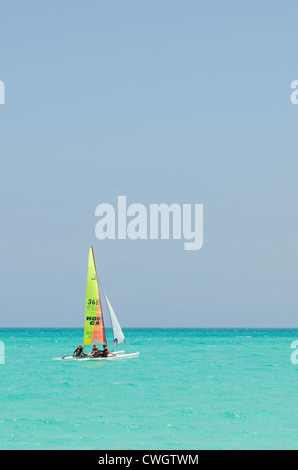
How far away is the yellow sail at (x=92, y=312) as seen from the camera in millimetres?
53875

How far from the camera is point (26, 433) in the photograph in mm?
23672

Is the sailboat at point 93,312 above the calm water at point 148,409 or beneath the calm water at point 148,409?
above

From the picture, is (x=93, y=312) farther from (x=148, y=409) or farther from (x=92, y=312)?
(x=148, y=409)

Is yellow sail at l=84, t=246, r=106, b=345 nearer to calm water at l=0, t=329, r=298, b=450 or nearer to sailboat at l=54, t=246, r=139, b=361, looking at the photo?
sailboat at l=54, t=246, r=139, b=361

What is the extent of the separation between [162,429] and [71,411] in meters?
5.76

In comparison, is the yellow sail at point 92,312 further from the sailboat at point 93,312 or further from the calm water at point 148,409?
the calm water at point 148,409

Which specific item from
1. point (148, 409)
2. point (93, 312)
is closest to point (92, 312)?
point (93, 312)

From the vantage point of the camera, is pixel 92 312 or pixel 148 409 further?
pixel 92 312

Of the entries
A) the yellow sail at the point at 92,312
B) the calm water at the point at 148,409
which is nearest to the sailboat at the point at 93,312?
the yellow sail at the point at 92,312

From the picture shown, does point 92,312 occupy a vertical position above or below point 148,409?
above

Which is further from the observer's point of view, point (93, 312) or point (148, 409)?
point (93, 312)

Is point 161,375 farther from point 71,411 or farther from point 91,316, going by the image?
point 71,411

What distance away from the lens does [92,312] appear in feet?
179

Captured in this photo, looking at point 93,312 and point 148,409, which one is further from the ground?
point 93,312
